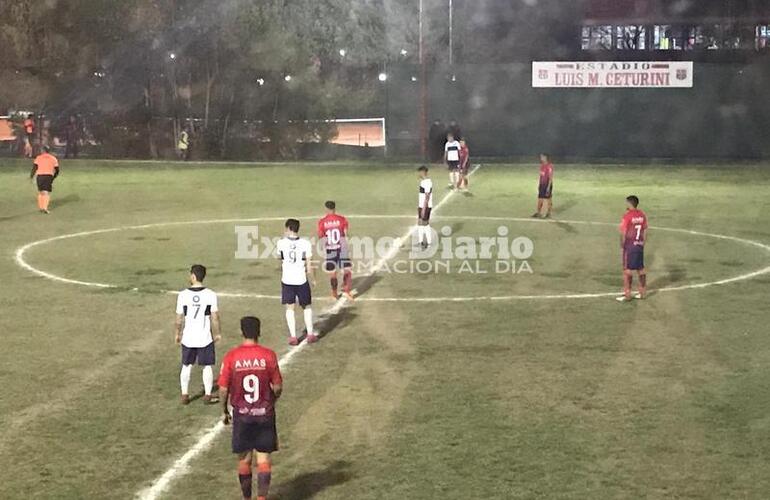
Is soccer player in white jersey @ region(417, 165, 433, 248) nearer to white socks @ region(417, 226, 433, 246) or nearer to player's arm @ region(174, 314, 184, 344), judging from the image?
white socks @ region(417, 226, 433, 246)

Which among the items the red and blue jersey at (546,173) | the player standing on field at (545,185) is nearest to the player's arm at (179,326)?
the player standing on field at (545,185)

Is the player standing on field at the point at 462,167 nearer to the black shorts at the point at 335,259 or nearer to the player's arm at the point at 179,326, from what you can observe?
the black shorts at the point at 335,259

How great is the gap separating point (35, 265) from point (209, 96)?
142ft

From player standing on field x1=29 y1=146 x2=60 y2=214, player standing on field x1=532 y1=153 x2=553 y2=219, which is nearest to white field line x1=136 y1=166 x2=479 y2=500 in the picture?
player standing on field x1=532 y1=153 x2=553 y2=219

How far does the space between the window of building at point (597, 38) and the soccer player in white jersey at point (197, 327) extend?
59.8 meters

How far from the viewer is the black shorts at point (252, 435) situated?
830cm

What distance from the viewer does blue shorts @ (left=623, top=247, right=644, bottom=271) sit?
17.0 m

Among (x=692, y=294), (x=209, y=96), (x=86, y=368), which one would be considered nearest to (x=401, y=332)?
(x=86, y=368)

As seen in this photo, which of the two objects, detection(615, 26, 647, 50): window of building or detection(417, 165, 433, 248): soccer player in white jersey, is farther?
detection(615, 26, 647, 50): window of building

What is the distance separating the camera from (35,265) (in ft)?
71.5

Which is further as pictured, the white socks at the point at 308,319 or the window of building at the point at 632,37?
the window of building at the point at 632,37

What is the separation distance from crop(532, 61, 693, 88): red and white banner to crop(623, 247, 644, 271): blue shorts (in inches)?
1612

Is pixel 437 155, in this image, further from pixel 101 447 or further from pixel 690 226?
pixel 101 447

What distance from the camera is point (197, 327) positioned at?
11391 millimetres
